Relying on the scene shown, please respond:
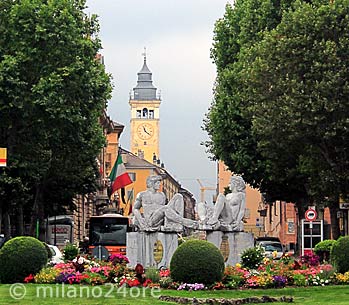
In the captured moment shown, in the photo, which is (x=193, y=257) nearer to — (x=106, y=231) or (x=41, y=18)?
(x=41, y=18)

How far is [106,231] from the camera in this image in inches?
1779

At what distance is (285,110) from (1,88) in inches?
448

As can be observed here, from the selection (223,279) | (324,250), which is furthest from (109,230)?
(223,279)

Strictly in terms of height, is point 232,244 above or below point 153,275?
above

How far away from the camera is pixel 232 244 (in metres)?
27.3

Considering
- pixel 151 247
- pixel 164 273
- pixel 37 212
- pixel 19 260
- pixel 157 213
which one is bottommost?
pixel 164 273

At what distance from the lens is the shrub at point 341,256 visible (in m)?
24.0

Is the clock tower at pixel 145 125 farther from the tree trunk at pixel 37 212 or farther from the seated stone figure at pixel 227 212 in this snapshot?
the seated stone figure at pixel 227 212

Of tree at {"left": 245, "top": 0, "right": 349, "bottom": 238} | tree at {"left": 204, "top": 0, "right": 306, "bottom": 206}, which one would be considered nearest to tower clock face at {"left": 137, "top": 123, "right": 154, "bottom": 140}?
tree at {"left": 204, "top": 0, "right": 306, "bottom": 206}

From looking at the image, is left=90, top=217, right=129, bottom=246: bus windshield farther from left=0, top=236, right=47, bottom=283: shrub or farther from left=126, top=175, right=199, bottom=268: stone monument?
left=0, top=236, right=47, bottom=283: shrub

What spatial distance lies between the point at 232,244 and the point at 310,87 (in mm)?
9383

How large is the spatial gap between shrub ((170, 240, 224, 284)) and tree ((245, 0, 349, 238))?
43.8 ft

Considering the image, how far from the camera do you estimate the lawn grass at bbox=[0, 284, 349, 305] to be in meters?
18.6

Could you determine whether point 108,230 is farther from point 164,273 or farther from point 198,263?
point 198,263
